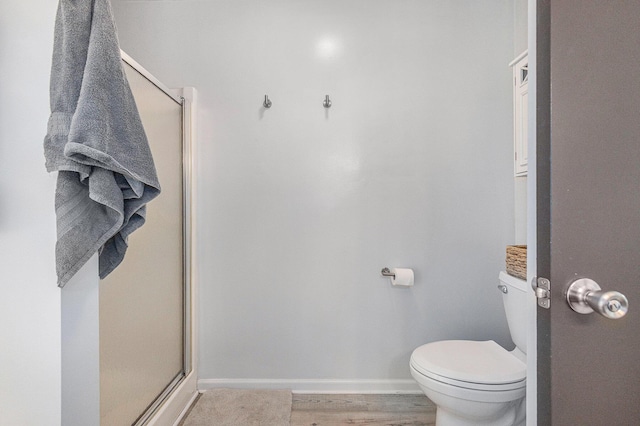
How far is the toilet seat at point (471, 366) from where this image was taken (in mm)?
1213

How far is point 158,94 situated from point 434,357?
1.69 meters

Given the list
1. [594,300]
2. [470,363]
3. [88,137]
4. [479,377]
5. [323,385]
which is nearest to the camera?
[594,300]

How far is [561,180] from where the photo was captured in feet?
2.12

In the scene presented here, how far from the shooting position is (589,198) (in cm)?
65

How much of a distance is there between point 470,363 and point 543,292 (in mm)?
826

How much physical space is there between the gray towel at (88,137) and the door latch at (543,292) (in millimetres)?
956

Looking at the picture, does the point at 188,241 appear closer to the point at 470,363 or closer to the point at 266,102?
the point at 266,102

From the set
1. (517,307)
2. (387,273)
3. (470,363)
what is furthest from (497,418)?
(387,273)

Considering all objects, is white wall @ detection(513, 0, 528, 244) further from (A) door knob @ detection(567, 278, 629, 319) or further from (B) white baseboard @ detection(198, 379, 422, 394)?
(A) door knob @ detection(567, 278, 629, 319)

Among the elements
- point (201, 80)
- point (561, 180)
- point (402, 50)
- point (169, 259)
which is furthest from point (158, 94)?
point (561, 180)

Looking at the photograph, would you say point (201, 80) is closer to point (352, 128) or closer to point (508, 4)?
point (352, 128)

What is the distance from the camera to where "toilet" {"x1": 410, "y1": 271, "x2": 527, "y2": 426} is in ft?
3.98

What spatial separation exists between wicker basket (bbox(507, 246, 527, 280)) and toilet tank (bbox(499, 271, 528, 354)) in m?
0.02

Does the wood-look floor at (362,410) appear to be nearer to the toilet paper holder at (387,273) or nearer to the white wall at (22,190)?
the toilet paper holder at (387,273)
